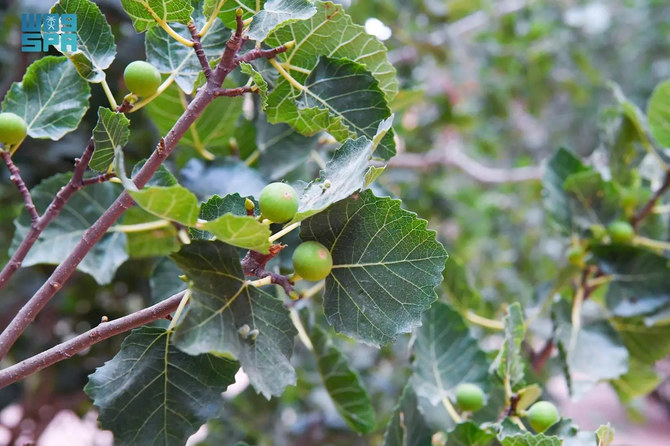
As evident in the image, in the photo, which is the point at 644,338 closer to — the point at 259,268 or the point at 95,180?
the point at 259,268

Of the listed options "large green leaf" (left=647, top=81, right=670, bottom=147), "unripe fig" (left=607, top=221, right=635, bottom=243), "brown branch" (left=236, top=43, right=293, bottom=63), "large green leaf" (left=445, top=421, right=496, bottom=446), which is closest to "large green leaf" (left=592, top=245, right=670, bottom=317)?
"unripe fig" (left=607, top=221, right=635, bottom=243)

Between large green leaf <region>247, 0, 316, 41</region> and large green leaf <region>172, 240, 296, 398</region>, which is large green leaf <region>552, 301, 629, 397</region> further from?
large green leaf <region>247, 0, 316, 41</region>

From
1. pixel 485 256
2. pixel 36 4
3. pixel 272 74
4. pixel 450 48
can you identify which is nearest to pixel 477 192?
pixel 485 256

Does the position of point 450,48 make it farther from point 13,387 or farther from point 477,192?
point 13,387

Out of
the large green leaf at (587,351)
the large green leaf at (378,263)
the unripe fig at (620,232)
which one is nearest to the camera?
the large green leaf at (378,263)

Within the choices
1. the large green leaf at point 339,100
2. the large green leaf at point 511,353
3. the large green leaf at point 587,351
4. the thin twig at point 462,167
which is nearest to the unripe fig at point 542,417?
the large green leaf at point 511,353

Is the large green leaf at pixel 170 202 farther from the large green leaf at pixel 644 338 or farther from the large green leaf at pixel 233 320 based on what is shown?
the large green leaf at pixel 644 338
